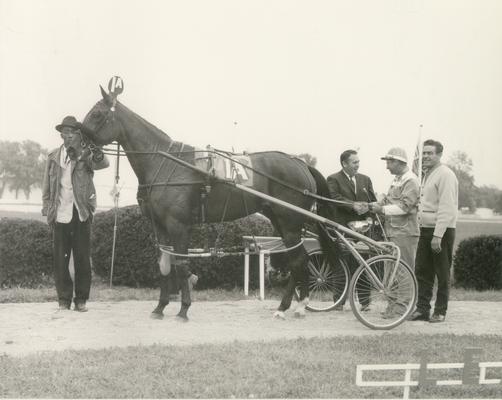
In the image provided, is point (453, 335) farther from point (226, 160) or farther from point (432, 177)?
point (226, 160)

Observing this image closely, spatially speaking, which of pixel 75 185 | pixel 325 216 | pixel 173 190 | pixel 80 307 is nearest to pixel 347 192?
pixel 325 216

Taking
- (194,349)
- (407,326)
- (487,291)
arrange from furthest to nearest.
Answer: (487,291) < (407,326) < (194,349)

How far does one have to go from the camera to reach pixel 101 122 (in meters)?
6.99

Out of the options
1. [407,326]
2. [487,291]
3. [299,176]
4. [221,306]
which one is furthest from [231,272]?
[487,291]

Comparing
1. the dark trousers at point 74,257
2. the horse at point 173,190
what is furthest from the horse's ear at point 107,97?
the dark trousers at point 74,257

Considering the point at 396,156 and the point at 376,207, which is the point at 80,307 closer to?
the point at 376,207

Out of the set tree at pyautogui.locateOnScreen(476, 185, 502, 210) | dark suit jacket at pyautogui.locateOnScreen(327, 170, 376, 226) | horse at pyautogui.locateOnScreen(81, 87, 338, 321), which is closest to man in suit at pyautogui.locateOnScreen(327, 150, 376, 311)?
dark suit jacket at pyautogui.locateOnScreen(327, 170, 376, 226)

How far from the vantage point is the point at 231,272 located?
9.98 m

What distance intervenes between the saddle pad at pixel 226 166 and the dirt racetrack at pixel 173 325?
1.60m

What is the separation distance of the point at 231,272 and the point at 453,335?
424 centimetres

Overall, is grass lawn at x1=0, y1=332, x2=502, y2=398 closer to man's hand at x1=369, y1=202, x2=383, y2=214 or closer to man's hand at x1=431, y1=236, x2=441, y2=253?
man's hand at x1=431, y1=236, x2=441, y2=253

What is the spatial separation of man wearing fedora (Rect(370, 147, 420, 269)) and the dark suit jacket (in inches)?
24.6

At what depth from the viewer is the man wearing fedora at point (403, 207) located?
736 cm

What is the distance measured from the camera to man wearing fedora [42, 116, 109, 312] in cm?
745
